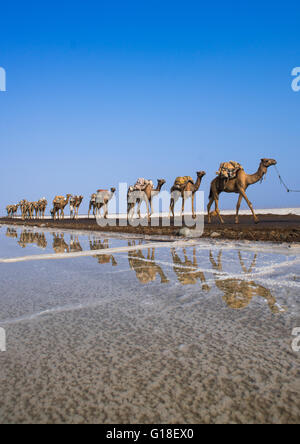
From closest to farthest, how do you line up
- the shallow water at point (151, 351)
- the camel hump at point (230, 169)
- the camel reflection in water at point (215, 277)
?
the shallow water at point (151, 351) → the camel reflection in water at point (215, 277) → the camel hump at point (230, 169)

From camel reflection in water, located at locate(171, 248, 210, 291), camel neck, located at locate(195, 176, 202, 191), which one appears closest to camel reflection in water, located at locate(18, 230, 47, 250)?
camel reflection in water, located at locate(171, 248, 210, 291)

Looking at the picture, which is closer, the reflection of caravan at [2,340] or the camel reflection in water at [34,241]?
the reflection of caravan at [2,340]

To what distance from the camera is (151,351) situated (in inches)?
73.3

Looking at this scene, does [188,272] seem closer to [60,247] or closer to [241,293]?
[241,293]

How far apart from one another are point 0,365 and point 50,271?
324 centimetres

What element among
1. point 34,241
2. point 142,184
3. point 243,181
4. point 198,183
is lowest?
point 34,241

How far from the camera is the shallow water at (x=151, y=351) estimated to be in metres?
1.29

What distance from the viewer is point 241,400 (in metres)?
1.33

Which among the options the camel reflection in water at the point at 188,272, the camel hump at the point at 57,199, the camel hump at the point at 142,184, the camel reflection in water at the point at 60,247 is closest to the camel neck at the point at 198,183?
the camel hump at the point at 142,184

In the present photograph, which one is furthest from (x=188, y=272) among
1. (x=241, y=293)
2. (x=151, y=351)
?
(x=151, y=351)

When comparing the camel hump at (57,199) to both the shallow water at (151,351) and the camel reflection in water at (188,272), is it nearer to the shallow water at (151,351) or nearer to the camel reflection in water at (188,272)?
the camel reflection in water at (188,272)

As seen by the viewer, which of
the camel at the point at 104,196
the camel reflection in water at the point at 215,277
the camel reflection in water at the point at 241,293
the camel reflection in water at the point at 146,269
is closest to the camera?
Answer: the camel reflection in water at the point at 241,293

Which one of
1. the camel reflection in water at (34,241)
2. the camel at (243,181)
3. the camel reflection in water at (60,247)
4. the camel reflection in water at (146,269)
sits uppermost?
the camel at (243,181)

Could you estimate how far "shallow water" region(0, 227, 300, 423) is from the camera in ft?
4.25
